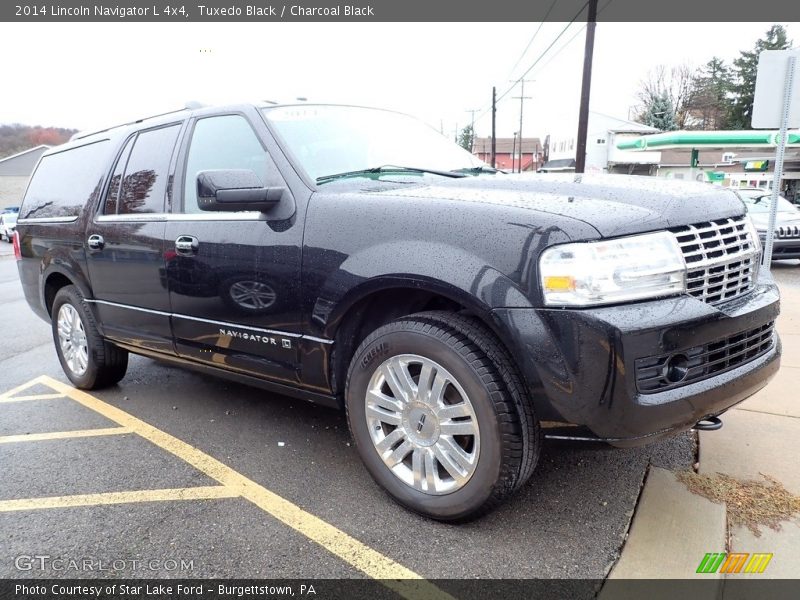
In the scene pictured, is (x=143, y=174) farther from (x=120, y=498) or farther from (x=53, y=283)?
(x=120, y=498)

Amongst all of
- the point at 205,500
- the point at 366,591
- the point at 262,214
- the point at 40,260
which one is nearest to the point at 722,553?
the point at 366,591

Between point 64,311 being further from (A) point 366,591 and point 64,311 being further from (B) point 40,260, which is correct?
(A) point 366,591

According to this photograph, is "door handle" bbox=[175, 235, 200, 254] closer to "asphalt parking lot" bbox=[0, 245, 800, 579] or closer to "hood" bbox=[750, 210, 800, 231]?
"asphalt parking lot" bbox=[0, 245, 800, 579]

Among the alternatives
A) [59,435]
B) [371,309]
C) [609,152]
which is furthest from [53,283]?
[609,152]

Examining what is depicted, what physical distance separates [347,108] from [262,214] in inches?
42.0

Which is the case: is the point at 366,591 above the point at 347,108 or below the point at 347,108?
below

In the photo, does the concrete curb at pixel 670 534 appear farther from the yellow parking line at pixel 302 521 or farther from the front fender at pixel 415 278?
the front fender at pixel 415 278

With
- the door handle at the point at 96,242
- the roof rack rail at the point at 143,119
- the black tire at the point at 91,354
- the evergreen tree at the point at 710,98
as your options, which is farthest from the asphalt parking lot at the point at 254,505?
the evergreen tree at the point at 710,98

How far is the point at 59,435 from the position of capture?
12.2 feet

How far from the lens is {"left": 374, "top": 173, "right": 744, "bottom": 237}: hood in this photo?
2182 millimetres

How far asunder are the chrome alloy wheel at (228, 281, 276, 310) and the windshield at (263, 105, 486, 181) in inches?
24.4

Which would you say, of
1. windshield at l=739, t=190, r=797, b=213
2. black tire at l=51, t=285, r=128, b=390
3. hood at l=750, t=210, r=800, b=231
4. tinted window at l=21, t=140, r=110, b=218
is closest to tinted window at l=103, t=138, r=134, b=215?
tinted window at l=21, t=140, r=110, b=218

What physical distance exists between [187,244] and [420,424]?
171 cm

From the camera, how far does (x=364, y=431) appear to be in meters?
2.67
